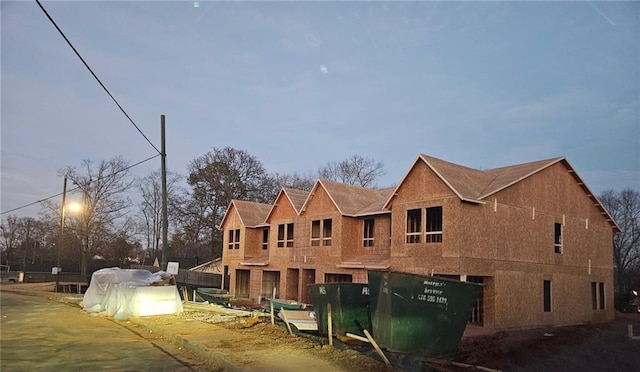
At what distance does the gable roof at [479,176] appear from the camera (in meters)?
21.0

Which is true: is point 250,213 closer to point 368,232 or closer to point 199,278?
point 199,278

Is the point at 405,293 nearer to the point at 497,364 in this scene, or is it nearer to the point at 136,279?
the point at 497,364

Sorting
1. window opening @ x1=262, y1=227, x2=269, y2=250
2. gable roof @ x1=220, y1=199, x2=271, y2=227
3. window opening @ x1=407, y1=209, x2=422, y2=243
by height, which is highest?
gable roof @ x1=220, y1=199, x2=271, y2=227

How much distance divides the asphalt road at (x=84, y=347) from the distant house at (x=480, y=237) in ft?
37.8

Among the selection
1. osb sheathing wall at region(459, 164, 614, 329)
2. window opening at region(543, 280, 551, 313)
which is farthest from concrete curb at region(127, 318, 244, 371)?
window opening at region(543, 280, 551, 313)

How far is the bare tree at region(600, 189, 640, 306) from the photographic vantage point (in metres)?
53.9

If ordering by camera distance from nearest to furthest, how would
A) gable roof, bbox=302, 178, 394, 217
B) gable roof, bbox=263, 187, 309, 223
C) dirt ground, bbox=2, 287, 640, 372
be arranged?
1. dirt ground, bbox=2, 287, 640, 372
2. gable roof, bbox=302, 178, 394, 217
3. gable roof, bbox=263, 187, 309, 223

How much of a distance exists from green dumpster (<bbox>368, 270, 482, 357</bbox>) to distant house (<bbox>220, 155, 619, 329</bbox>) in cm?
910

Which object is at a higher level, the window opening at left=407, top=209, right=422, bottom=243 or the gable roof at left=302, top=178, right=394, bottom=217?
the gable roof at left=302, top=178, right=394, bottom=217

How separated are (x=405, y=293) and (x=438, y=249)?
10394mm

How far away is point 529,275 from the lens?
22.7 m

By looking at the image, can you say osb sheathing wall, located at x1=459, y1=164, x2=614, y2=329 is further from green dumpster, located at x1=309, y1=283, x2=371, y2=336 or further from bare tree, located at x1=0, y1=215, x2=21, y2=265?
bare tree, located at x1=0, y1=215, x2=21, y2=265

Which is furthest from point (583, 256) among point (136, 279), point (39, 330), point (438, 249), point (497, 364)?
point (39, 330)

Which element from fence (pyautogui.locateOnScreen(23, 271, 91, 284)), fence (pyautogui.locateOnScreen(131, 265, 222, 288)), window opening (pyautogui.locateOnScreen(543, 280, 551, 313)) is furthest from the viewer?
fence (pyautogui.locateOnScreen(23, 271, 91, 284))
